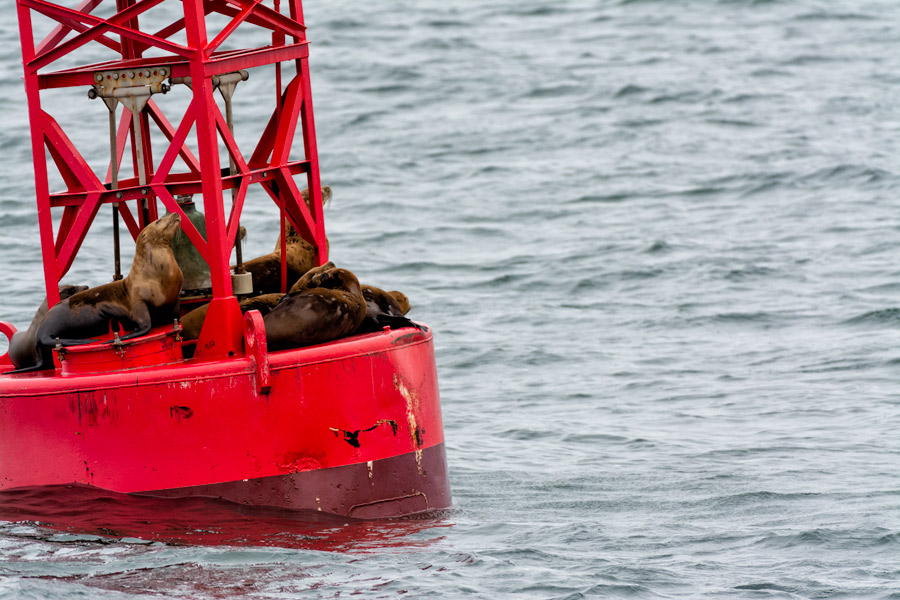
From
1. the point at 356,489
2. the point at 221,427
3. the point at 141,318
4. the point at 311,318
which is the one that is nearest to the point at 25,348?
the point at 141,318

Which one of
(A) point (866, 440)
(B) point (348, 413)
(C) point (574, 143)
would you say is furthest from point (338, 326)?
(C) point (574, 143)

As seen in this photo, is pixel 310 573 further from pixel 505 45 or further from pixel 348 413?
pixel 505 45

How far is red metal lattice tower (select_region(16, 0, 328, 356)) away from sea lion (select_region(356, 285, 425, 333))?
0.67 meters

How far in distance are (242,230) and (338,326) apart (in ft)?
5.75

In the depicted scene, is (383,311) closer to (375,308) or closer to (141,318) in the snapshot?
(375,308)

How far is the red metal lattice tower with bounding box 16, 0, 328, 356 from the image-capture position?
8.63 metres

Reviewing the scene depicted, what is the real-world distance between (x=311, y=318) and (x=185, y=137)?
1.41 m

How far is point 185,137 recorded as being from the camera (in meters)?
8.63

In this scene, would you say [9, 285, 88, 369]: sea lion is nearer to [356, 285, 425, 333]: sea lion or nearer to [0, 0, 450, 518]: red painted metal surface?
[0, 0, 450, 518]: red painted metal surface

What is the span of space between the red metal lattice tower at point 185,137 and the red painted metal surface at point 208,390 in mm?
13

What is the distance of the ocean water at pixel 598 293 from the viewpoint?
8.18m

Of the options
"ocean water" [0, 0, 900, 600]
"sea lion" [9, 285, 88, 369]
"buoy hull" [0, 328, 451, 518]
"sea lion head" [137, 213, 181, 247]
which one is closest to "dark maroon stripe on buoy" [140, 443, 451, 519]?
"buoy hull" [0, 328, 451, 518]

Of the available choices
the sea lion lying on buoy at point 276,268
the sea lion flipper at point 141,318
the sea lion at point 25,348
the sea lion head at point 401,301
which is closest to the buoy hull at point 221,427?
the sea lion flipper at point 141,318

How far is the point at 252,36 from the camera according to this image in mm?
32312
